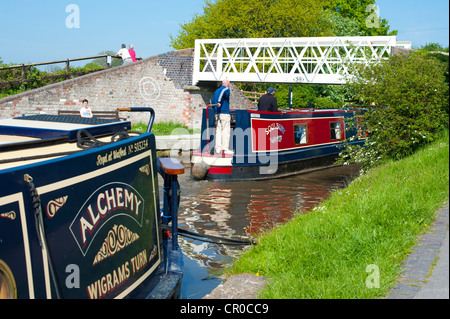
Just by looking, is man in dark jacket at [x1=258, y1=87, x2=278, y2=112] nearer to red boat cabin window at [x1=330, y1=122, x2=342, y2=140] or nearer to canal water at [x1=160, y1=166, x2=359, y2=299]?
canal water at [x1=160, y1=166, x2=359, y2=299]

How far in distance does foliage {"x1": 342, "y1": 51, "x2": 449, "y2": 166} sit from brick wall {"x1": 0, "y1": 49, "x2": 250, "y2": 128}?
13.2m

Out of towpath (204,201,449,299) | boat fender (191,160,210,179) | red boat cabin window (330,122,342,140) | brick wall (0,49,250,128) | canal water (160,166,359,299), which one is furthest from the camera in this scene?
brick wall (0,49,250,128)

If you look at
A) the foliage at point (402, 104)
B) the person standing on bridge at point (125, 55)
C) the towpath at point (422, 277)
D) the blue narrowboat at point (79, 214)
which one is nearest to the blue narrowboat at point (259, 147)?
the foliage at point (402, 104)

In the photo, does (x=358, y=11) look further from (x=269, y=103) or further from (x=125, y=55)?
(x=269, y=103)

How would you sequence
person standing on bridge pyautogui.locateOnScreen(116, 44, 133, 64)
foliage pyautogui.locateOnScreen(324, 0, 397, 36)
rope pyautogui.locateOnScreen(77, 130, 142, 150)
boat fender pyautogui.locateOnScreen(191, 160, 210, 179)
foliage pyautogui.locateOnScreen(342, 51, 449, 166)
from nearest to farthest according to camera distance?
1. rope pyautogui.locateOnScreen(77, 130, 142, 150)
2. foliage pyautogui.locateOnScreen(342, 51, 449, 166)
3. boat fender pyautogui.locateOnScreen(191, 160, 210, 179)
4. person standing on bridge pyautogui.locateOnScreen(116, 44, 133, 64)
5. foliage pyautogui.locateOnScreen(324, 0, 397, 36)

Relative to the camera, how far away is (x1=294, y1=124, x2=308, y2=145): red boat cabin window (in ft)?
45.3

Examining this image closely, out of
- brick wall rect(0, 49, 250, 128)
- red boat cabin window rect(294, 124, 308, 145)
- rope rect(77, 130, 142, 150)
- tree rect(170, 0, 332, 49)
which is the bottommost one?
red boat cabin window rect(294, 124, 308, 145)

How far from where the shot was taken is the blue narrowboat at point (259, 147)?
12555mm

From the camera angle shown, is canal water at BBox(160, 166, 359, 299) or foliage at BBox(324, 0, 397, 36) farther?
foliage at BBox(324, 0, 397, 36)

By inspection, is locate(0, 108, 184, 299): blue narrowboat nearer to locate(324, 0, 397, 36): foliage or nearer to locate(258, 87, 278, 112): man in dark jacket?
locate(258, 87, 278, 112): man in dark jacket

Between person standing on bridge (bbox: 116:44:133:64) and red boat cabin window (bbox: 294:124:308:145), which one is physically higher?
person standing on bridge (bbox: 116:44:133:64)

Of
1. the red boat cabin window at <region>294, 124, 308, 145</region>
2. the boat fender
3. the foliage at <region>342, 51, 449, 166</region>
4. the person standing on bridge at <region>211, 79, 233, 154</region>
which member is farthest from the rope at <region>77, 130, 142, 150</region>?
the red boat cabin window at <region>294, 124, 308, 145</region>

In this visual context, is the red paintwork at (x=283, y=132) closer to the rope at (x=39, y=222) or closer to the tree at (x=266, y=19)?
the rope at (x=39, y=222)

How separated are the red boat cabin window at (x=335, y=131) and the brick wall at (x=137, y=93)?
989 cm
